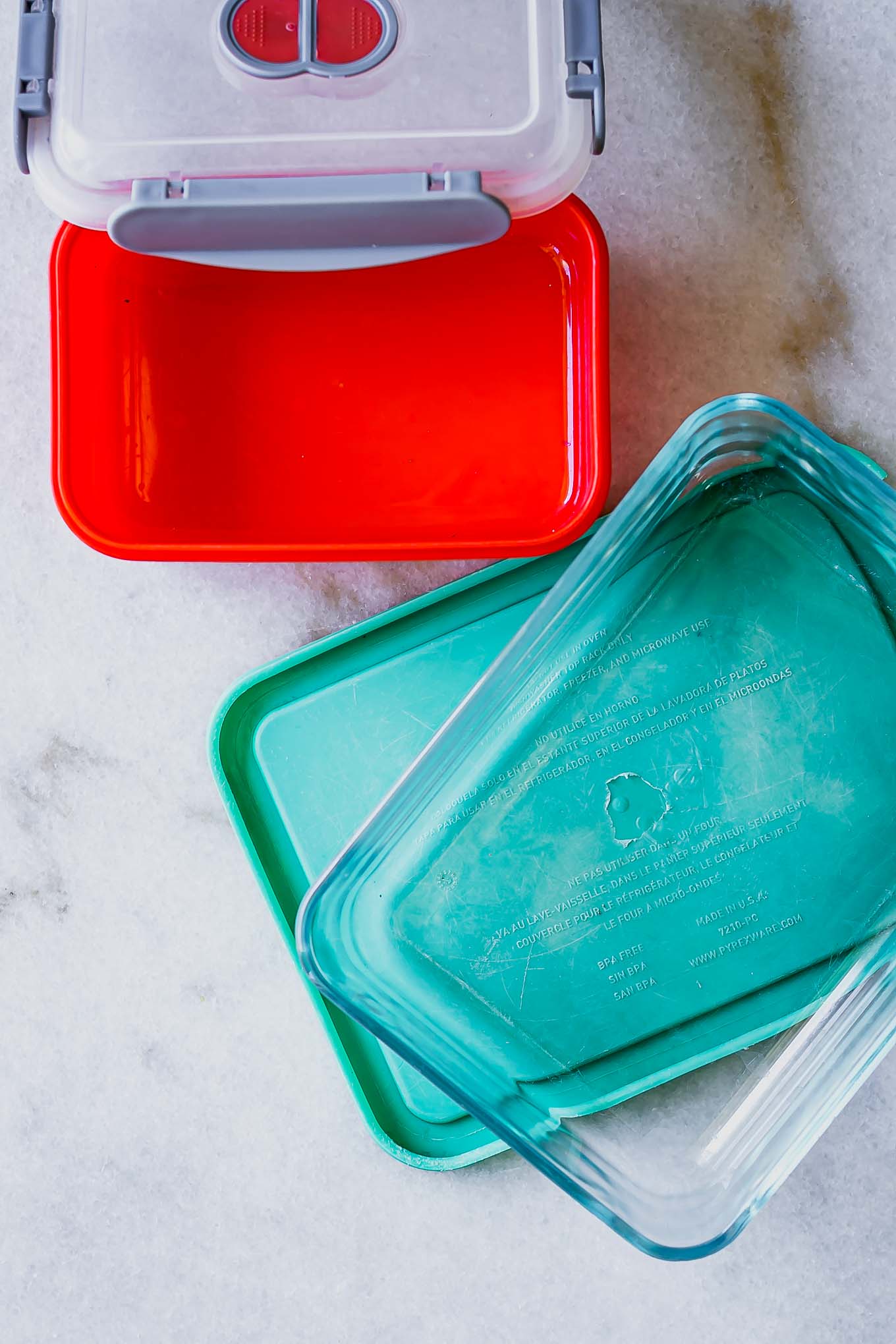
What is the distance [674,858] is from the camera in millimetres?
668

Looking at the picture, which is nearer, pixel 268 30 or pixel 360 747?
pixel 268 30

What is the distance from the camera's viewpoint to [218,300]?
654 mm

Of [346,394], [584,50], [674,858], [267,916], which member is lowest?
[267,916]

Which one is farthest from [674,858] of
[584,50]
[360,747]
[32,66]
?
[32,66]

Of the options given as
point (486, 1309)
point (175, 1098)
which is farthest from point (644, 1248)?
point (175, 1098)

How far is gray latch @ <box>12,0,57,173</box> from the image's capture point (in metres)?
0.54

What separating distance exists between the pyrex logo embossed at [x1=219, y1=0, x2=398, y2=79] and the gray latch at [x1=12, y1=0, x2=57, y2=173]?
85 millimetres

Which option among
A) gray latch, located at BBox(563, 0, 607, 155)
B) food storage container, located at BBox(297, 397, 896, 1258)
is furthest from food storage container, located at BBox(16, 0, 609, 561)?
food storage container, located at BBox(297, 397, 896, 1258)

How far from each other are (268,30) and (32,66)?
12cm

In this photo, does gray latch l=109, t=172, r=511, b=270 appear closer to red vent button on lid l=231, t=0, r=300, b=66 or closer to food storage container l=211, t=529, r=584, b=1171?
red vent button on lid l=231, t=0, r=300, b=66

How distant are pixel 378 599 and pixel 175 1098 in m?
0.33

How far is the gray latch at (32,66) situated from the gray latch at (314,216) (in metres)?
0.07

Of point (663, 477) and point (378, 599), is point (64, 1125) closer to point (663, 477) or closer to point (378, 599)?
point (378, 599)

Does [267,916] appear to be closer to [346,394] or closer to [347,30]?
[346,394]
